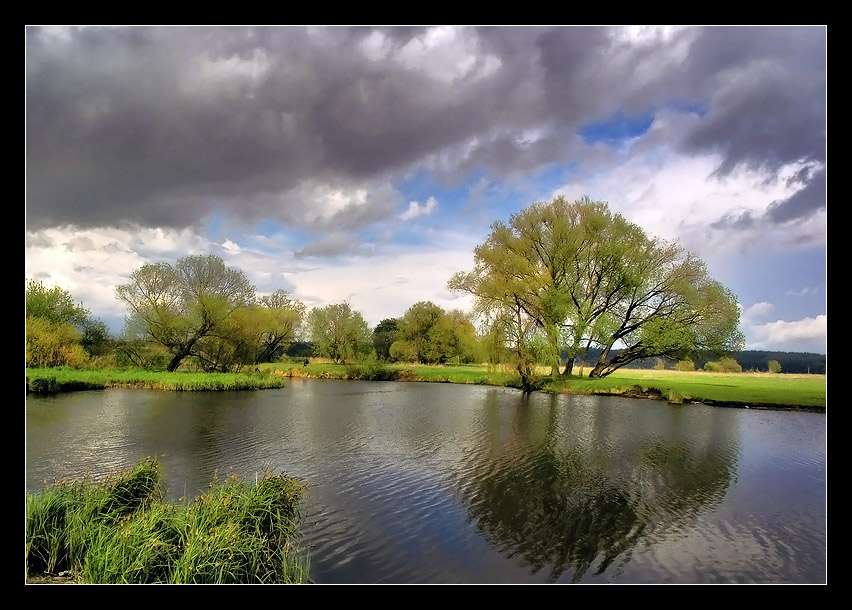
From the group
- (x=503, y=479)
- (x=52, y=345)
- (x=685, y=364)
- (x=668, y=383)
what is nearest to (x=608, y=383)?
(x=668, y=383)

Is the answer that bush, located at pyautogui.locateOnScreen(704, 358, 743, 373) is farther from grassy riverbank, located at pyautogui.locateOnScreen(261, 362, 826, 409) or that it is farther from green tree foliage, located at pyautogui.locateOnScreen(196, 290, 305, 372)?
green tree foliage, located at pyautogui.locateOnScreen(196, 290, 305, 372)

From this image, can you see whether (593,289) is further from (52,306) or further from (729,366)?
(52,306)

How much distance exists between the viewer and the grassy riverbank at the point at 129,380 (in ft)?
77.6

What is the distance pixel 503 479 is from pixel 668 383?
2326 centimetres

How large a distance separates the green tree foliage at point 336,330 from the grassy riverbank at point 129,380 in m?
16.6

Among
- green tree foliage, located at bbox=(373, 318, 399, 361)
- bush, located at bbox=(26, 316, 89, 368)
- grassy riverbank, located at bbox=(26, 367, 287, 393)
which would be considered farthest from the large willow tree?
green tree foliage, located at bbox=(373, 318, 399, 361)

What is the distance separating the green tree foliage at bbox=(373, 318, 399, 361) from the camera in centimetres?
5892

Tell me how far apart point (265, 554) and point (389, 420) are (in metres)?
12.5

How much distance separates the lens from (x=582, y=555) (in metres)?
6.73

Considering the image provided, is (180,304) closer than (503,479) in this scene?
No

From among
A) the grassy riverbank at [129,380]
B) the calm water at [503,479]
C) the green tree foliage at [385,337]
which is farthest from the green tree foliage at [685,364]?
the green tree foliage at [385,337]

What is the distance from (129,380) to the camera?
27.4 meters

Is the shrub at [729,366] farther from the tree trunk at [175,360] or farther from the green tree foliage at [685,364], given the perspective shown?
the tree trunk at [175,360]
